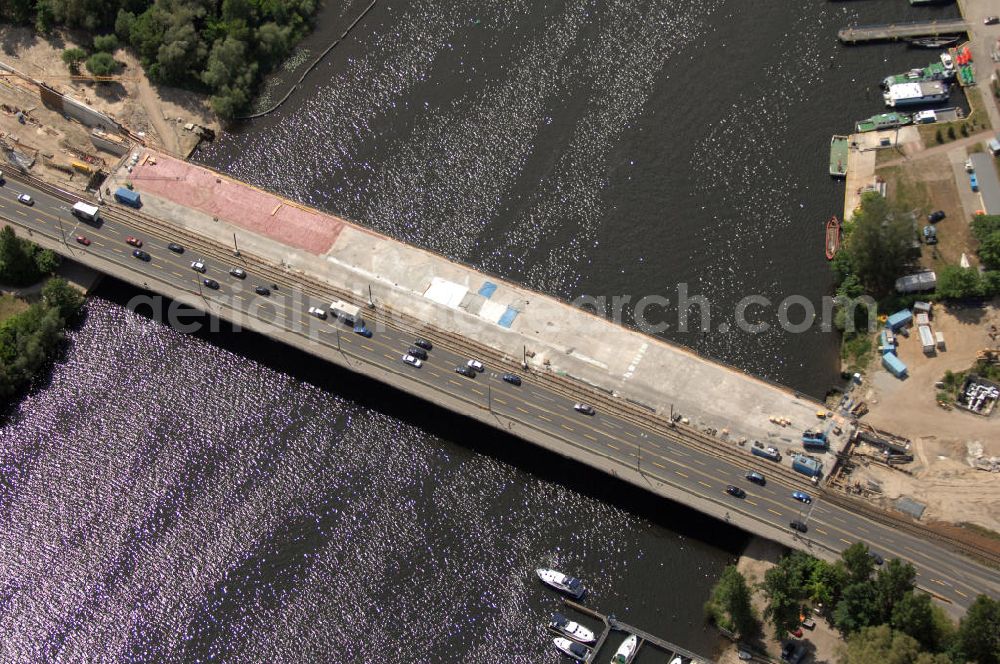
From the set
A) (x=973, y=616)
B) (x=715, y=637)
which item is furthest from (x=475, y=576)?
(x=973, y=616)

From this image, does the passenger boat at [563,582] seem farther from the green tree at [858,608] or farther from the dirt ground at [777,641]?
the green tree at [858,608]

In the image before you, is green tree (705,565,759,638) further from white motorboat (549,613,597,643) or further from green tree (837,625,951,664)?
white motorboat (549,613,597,643)

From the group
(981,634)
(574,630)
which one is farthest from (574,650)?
(981,634)

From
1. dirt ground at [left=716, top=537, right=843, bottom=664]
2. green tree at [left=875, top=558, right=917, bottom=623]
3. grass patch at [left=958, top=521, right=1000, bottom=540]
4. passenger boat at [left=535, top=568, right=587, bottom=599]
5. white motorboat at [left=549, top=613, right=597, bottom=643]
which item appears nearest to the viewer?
green tree at [left=875, top=558, right=917, bottom=623]

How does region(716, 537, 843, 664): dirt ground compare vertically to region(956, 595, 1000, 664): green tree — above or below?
below

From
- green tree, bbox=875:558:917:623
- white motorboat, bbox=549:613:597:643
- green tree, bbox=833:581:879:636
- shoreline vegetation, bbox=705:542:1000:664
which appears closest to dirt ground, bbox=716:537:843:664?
shoreline vegetation, bbox=705:542:1000:664

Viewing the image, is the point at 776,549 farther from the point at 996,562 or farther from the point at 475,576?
the point at 475,576
